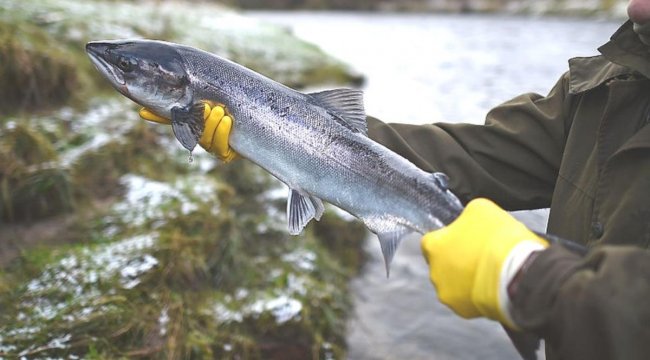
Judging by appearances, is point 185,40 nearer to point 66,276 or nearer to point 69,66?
point 69,66

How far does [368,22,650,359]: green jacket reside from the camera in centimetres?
178

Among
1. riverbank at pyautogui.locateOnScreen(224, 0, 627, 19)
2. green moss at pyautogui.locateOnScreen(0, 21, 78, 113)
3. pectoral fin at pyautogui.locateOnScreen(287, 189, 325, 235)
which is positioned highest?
pectoral fin at pyautogui.locateOnScreen(287, 189, 325, 235)

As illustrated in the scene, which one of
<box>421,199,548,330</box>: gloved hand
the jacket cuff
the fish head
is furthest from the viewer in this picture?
the fish head

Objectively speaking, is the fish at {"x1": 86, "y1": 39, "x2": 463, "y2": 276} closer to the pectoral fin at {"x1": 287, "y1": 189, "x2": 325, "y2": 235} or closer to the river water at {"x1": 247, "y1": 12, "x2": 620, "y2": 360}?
the pectoral fin at {"x1": 287, "y1": 189, "x2": 325, "y2": 235}

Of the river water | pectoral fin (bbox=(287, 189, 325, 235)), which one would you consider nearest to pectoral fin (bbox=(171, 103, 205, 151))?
pectoral fin (bbox=(287, 189, 325, 235))

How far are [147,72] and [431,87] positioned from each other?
45.1 feet

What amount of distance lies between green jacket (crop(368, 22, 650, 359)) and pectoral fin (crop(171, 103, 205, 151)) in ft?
2.99

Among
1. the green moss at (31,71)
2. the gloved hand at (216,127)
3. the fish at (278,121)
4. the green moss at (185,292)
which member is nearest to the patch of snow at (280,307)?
the green moss at (185,292)

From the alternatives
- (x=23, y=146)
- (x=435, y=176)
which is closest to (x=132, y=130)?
(x=23, y=146)

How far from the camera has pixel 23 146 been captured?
17.1 ft

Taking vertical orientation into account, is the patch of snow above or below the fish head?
below

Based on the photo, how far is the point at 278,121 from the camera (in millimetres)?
2881

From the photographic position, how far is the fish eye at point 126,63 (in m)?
2.92

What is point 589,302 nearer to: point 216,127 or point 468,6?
point 216,127
